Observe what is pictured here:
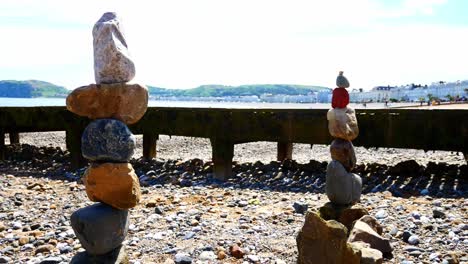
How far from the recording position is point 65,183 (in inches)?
406

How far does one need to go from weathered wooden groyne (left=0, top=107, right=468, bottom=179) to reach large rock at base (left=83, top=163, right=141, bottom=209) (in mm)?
6894

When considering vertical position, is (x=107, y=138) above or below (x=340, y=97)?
below

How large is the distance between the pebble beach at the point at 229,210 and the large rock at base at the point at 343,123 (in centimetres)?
136

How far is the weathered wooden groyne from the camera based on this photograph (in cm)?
947

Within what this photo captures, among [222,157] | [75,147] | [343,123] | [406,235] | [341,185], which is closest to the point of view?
[406,235]

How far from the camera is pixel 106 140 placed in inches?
149

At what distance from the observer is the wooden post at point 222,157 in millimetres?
11039

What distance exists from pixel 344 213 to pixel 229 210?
2277 millimetres

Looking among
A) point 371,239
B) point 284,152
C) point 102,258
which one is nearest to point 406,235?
point 371,239

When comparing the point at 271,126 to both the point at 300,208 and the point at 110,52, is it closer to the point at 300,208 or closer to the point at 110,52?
the point at 300,208

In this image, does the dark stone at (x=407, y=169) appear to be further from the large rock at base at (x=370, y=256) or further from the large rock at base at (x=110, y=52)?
the large rock at base at (x=110, y=52)

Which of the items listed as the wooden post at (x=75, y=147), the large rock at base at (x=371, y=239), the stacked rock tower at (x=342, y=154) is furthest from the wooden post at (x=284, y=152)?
the large rock at base at (x=371, y=239)

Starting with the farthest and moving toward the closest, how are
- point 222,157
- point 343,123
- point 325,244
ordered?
point 222,157 < point 343,123 < point 325,244

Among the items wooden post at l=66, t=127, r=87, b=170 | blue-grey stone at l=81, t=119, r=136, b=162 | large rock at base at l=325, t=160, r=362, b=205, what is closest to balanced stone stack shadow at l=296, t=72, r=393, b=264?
large rock at base at l=325, t=160, r=362, b=205
